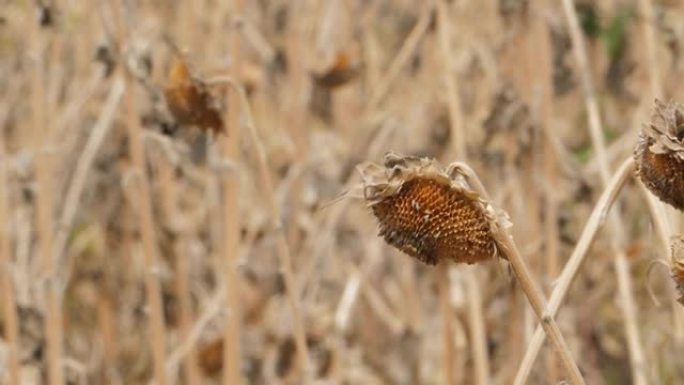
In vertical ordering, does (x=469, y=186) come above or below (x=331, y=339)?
above

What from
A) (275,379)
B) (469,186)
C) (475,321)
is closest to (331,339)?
(275,379)

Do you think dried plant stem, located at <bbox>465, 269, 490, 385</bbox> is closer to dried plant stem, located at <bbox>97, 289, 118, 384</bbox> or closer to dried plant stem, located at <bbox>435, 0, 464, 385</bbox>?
dried plant stem, located at <bbox>435, 0, 464, 385</bbox>

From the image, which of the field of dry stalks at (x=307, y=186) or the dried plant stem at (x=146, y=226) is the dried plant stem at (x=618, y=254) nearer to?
the field of dry stalks at (x=307, y=186)

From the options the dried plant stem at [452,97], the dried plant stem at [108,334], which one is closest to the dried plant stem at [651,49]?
the dried plant stem at [452,97]

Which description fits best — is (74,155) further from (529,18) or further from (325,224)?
(529,18)

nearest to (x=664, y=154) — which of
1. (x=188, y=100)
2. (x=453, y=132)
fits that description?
(x=188, y=100)
